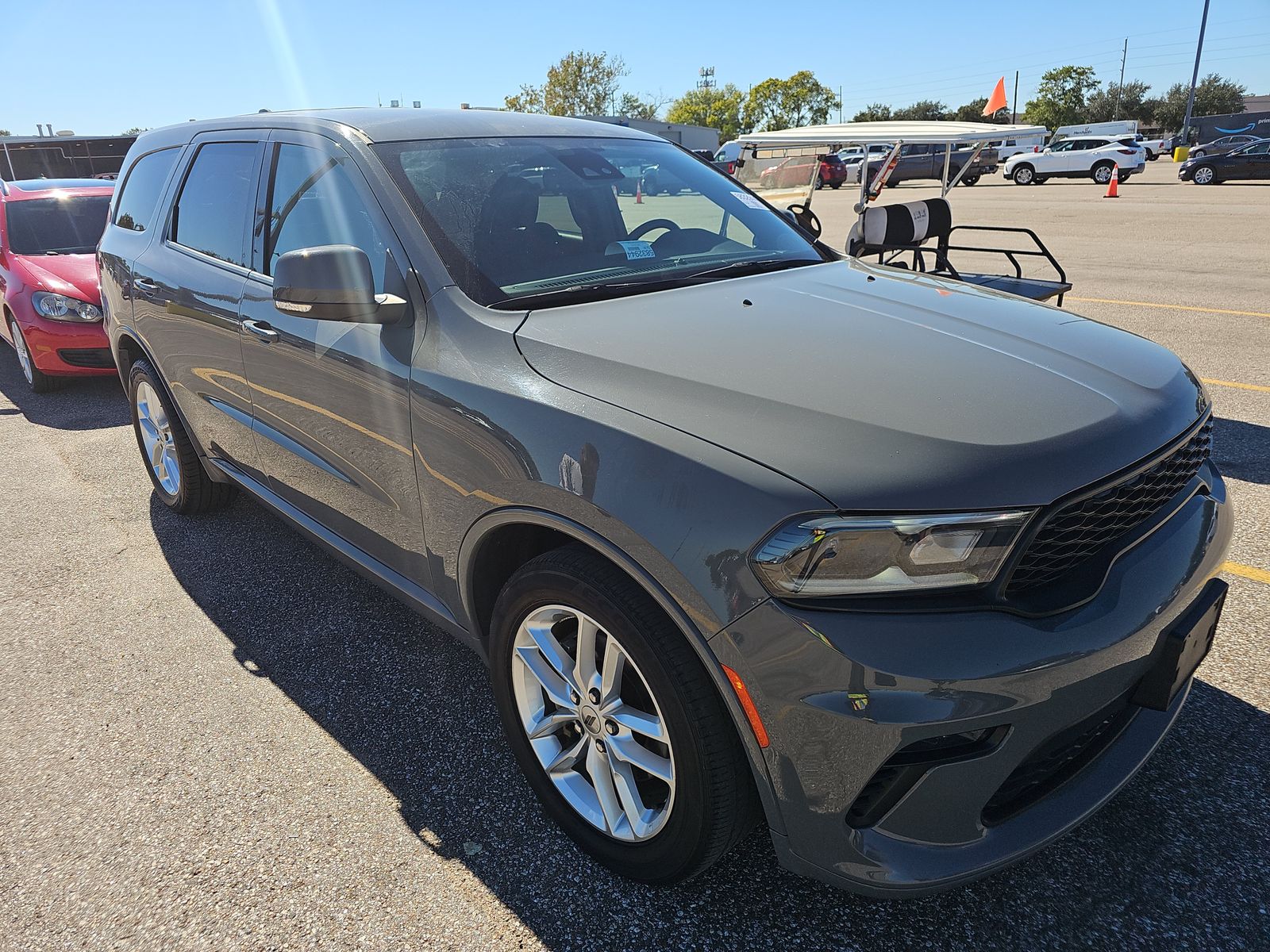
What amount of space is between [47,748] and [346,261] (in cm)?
185

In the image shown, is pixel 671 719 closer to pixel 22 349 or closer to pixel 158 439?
pixel 158 439

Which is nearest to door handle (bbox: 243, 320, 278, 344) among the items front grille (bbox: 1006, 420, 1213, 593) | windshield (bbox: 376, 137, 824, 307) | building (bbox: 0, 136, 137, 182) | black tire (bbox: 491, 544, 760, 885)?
windshield (bbox: 376, 137, 824, 307)

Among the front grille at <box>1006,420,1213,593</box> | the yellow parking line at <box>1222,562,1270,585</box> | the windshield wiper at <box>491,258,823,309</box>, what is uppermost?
the windshield wiper at <box>491,258,823,309</box>

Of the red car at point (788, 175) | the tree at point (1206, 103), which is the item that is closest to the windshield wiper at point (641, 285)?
the red car at point (788, 175)

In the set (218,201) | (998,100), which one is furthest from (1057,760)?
(998,100)

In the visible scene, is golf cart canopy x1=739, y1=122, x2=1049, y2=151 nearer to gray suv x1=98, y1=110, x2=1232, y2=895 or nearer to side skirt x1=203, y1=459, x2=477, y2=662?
gray suv x1=98, y1=110, x2=1232, y2=895

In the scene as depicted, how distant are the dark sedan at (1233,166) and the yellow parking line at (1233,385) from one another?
25.3 metres

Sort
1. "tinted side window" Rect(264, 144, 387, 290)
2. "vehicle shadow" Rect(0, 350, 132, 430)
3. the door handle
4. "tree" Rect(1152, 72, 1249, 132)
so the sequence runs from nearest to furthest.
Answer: "tinted side window" Rect(264, 144, 387, 290) < the door handle < "vehicle shadow" Rect(0, 350, 132, 430) < "tree" Rect(1152, 72, 1249, 132)

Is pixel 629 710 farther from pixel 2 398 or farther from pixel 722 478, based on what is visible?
pixel 2 398

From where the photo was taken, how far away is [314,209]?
9.24ft

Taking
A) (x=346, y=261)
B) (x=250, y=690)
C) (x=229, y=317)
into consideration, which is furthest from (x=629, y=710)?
(x=229, y=317)

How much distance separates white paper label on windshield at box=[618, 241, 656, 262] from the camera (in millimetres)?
2781

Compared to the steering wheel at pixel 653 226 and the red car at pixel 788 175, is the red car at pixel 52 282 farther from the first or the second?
the red car at pixel 788 175

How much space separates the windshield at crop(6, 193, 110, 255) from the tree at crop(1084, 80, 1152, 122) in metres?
96.7
